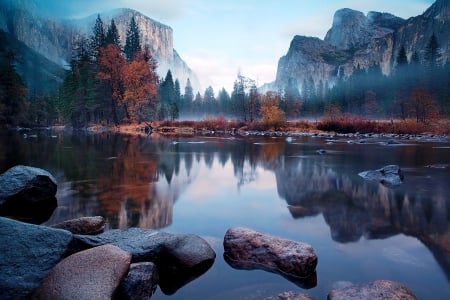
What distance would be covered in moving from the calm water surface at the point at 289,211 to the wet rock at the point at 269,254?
0.20 m

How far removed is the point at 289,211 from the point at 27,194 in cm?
733

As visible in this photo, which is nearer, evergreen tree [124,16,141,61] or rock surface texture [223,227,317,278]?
rock surface texture [223,227,317,278]

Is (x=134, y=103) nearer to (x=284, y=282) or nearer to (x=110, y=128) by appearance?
(x=110, y=128)

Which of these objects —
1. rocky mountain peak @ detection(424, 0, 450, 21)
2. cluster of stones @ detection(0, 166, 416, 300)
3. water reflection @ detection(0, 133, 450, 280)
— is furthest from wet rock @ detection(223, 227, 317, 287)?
rocky mountain peak @ detection(424, 0, 450, 21)

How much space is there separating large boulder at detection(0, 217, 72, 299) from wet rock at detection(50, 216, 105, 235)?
1.87m

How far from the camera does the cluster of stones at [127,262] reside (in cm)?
425

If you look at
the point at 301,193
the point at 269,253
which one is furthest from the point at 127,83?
the point at 269,253

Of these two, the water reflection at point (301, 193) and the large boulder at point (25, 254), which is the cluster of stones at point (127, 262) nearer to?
the large boulder at point (25, 254)

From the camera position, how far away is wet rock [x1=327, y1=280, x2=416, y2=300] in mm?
4234

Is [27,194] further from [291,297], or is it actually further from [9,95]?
[9,95]

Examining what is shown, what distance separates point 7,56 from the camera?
6188 cm

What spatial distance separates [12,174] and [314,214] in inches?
334

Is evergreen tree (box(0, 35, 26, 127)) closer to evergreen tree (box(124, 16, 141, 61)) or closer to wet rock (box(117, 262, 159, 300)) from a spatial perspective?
evergreen tree (box(124, 16, 141, 61))

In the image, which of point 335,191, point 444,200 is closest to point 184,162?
point 335,191
